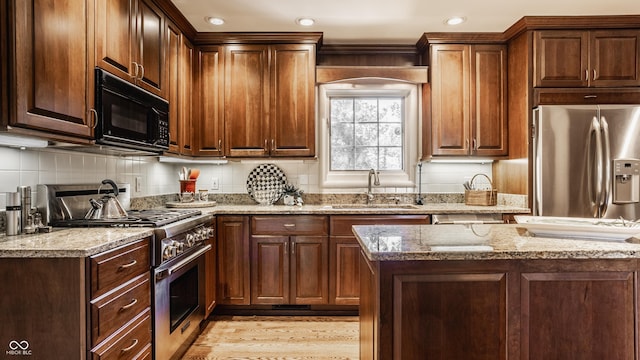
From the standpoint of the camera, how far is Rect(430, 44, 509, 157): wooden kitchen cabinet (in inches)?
130

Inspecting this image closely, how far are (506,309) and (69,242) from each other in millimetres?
1734

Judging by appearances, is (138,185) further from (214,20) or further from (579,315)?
(579,315)

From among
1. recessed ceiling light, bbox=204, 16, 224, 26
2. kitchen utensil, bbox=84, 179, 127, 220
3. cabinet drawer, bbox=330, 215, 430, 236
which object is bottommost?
cabinet drawer, bbox=330, 215, 430, 236

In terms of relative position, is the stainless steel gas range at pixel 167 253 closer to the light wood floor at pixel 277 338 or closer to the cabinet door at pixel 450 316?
the light wood floor at pixel 277 338

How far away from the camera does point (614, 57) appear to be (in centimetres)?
298

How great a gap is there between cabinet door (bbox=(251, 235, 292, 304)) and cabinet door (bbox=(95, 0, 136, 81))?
1583 mm

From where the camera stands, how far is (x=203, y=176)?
3621 mm

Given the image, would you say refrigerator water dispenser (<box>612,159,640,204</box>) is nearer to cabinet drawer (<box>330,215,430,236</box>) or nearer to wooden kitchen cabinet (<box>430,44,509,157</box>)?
wooden kitchen cabinet (<box>430,44,509,157</box>)

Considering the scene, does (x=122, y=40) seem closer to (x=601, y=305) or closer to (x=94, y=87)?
(x=94, y=87)

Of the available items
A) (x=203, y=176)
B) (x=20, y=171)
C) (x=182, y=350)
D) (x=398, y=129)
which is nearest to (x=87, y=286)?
(x=20, y=171)

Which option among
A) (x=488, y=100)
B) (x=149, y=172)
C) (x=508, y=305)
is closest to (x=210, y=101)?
(x=149, y=172)

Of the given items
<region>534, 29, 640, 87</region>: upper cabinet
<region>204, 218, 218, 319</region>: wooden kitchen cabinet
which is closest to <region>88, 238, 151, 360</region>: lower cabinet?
<region>204, 218, 218, 319</region>: wooden kitchen cabinet

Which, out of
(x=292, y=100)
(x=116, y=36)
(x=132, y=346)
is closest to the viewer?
(x=132, y=346)

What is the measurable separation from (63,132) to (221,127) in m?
1.70
